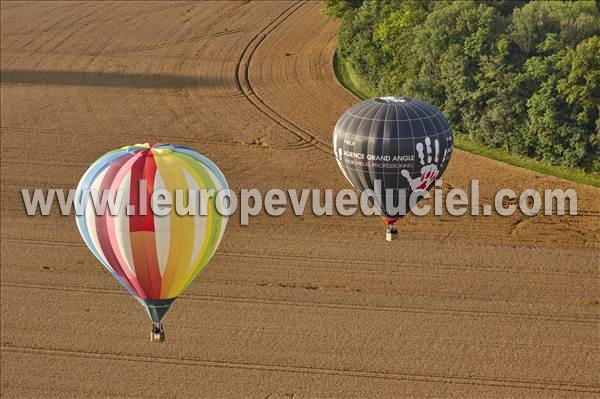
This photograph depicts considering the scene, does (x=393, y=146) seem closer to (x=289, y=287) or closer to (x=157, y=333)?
(x=289, y=287)

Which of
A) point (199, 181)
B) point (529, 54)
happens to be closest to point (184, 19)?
point (529, 54)

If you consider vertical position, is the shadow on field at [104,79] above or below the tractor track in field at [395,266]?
above

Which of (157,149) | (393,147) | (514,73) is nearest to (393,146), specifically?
(393,147)

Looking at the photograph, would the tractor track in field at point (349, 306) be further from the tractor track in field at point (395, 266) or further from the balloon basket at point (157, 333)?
the balloon basket at point (157, 333)

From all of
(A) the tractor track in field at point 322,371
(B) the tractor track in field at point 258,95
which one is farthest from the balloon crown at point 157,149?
(B) the tractor track in field at point 258,95

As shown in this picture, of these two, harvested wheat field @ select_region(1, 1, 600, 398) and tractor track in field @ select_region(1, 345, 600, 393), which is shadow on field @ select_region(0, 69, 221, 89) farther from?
tractor track in field @ select_region(1, 345, 600, 393)

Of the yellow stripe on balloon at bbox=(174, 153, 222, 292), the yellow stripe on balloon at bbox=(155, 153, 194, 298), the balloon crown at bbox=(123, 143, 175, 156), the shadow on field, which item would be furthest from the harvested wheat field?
the balloon crown at bbox=(123, 143, 175, 156)

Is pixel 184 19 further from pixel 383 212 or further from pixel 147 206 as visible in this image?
pixel 147 206
